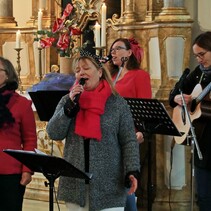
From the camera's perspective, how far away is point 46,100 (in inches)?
203

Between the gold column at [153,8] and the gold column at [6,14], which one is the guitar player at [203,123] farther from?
the gold column at [6,14]

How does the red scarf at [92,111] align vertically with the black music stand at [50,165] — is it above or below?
above

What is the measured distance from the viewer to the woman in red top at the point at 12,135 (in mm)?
4211

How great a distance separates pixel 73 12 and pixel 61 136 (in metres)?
3.77

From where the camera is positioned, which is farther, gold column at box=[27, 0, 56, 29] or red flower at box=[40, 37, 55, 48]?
gold column at box=[27, 0, 56, 29]

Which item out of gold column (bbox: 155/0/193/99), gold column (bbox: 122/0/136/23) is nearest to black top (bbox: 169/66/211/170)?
gold column (bbox: 155/0/193/99)

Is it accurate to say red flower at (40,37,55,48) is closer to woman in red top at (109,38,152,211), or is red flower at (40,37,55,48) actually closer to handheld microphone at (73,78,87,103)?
woman in red top at (109,38,152,211)

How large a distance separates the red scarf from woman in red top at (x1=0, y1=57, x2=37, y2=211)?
474 mm

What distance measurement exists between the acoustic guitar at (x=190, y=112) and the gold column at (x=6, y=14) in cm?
328

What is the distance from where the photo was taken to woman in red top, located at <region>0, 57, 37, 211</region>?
421 centimetres

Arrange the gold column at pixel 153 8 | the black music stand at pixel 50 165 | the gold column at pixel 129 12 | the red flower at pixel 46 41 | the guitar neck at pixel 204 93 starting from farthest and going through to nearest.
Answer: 1. the red flower at pixel 46 41
2. the gold column at pixel 129 12
3. the gold column at pixel 153 8
4. the guitar neck at pixel 204 93
5. the black music stand at pixel 50 165

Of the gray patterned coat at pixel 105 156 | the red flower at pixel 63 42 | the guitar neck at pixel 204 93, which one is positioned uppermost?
the red flower at pixel 63 42

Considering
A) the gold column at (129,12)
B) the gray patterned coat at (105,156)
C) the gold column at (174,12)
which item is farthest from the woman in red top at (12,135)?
the gold column at (129,12)

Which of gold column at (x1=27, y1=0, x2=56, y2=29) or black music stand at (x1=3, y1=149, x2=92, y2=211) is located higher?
gold column at (x1=27, y1=0, x2=56, y2=29)
